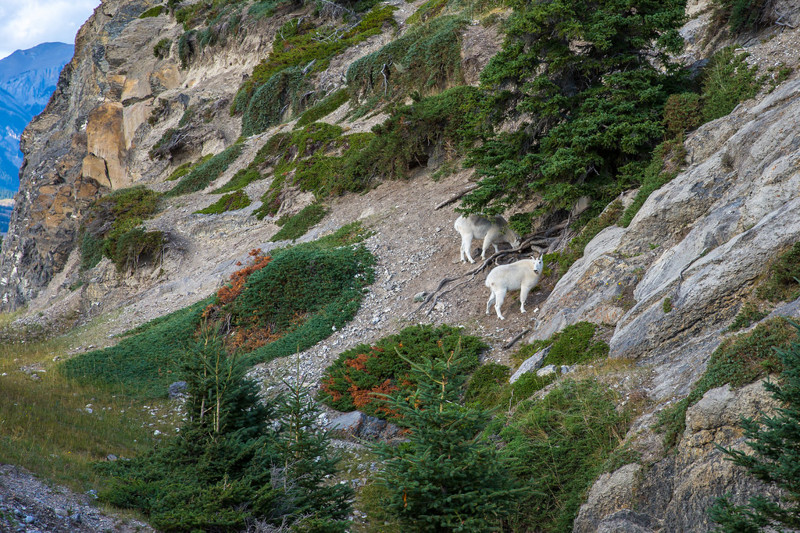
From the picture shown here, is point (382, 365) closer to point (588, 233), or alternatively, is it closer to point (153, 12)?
point (588, 233)

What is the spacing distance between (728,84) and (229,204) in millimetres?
26014

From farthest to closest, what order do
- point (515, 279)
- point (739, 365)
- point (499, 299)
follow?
point (499, 299) < point (515, 279) < point (739, 365)

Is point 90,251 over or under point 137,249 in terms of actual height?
under

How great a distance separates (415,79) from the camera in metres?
30.6

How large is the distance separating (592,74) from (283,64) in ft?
116

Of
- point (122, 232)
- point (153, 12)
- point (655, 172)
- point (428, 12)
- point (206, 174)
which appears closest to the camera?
point (655, 172)

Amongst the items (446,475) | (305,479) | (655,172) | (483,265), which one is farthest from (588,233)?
(446,475)

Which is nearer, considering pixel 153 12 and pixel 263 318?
pixel 263 318

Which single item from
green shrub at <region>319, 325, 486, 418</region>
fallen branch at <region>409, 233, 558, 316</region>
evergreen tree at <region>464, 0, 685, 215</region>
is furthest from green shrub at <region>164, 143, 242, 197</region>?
green shrub at <region>319, 325, 486, 418</region>

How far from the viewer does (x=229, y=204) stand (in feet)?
106

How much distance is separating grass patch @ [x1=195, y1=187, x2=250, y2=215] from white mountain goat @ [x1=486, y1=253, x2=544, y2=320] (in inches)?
852

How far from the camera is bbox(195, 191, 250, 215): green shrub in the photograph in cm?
3172

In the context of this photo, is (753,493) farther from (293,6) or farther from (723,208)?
(293,6)

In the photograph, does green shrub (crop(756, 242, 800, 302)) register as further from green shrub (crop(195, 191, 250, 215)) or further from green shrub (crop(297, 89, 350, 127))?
green shrub (crop(297, 89, 350, 127))
